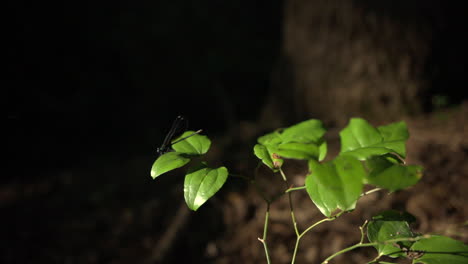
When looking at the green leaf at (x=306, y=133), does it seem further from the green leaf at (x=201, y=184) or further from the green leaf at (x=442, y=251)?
the green leaf at (x=442, y=251)

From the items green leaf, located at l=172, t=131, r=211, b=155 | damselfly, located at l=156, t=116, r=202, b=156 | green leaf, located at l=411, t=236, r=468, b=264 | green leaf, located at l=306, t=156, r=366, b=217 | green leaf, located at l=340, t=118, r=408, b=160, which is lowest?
green leaf, located at l=411, t=236, r=468, b=264

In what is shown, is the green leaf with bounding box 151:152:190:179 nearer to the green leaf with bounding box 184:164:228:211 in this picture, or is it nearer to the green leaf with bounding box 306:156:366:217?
the green leaf with bounding box 184:164:228:211

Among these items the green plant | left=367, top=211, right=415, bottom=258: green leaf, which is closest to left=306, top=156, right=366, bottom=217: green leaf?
the green plant

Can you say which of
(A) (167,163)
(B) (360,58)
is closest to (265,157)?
(A) (167,163)

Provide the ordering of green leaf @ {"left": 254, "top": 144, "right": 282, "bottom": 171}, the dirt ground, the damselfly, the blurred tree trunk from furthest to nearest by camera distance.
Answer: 1. the blurred tree trunk
2. the dirt ground
3. the damselfly
4. green leaf @ {"left": 254, "top": 144, "right": 282, "bottom": 171}

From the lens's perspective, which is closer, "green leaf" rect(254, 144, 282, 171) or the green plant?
the green plant

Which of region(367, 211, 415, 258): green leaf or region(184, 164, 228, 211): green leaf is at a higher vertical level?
region(184, 164, 228, 211): green leaf

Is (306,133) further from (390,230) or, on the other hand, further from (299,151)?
(390,230)
